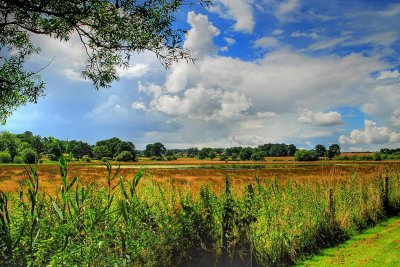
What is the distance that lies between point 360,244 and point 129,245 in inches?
366

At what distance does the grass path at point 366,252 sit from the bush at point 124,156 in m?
151

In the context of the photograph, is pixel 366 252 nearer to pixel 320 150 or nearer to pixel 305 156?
pixel 305 156

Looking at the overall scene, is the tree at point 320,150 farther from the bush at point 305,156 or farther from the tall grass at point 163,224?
the tall grass at point 163,224

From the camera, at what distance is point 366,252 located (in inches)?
452

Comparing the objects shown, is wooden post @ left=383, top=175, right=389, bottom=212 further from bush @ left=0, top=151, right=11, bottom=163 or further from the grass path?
bush @ left=0, top=151, right=11, bottom=163

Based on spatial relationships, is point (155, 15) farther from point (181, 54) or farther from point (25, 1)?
point (25, 1)

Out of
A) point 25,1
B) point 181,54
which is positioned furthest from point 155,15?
point 25,1

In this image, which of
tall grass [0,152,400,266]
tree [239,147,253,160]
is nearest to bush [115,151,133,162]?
tree [239,147,253,160]

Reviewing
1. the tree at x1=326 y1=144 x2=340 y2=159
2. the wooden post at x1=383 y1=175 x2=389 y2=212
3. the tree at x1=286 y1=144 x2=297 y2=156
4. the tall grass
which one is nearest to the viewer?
the tall grass

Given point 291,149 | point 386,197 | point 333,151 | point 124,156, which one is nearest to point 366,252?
point 386,197

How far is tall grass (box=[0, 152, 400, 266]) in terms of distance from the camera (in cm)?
545

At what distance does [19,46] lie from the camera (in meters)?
13.4

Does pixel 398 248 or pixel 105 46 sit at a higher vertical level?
pixel 105 46

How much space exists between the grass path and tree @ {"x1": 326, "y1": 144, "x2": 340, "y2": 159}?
16549cm
